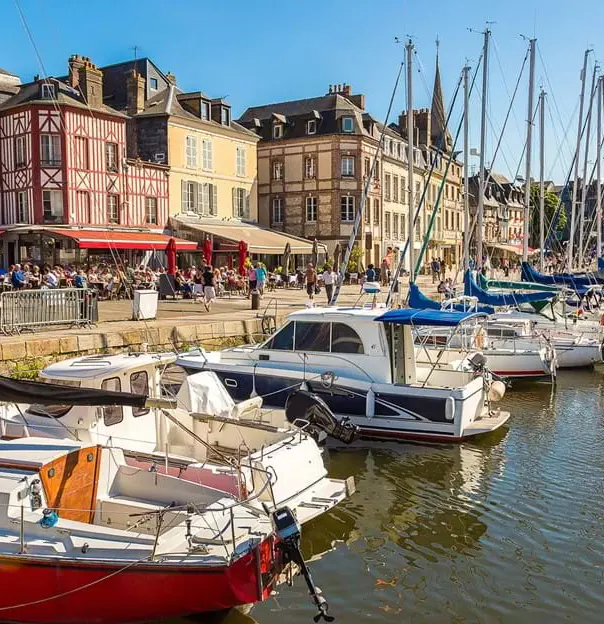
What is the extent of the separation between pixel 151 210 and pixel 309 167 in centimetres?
1150

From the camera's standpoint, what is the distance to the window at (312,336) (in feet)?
41.3

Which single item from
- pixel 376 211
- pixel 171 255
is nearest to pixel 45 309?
pixel 171 255

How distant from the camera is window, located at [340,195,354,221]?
40.6 m

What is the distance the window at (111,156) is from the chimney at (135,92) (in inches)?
173

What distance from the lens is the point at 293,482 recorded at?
7891mm

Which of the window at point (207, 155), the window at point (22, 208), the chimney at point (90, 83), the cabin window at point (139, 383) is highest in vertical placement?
the chimney at point (90, 83)

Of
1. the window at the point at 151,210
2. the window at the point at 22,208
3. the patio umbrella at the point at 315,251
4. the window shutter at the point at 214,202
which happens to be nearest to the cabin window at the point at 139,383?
the window at the point at 22,208

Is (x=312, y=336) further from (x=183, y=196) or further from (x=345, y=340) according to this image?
(x=183, y=196)

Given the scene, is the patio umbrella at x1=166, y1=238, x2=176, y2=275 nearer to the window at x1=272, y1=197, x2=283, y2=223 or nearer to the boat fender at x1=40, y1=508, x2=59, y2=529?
the window at x1=272, y1=197, x2=283, y2=223

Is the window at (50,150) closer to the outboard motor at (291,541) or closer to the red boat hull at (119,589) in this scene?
the red boat hull at (119,589)

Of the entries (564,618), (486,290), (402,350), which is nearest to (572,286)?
(486,290)

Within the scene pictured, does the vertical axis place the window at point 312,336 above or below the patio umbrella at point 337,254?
below

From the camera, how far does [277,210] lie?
4153 centimetres

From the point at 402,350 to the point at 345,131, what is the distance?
29.6 m
